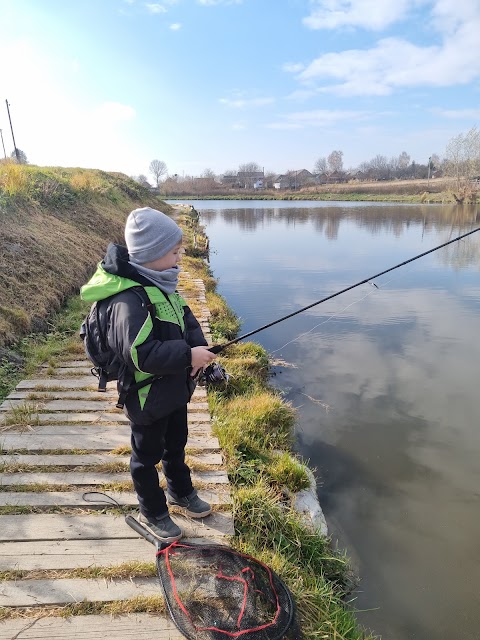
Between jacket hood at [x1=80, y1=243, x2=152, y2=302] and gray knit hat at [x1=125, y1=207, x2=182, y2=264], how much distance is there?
3.0 inches

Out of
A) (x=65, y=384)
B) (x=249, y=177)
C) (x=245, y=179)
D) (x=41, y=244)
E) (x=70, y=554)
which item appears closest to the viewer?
(x=70, y=554)

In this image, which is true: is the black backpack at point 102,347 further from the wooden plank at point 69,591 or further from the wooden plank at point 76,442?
the wooden plank at point 76,442

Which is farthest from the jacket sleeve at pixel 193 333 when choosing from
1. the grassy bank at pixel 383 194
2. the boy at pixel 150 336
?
the grassy bank at pixel 383 194

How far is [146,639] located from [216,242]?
20.8 metres

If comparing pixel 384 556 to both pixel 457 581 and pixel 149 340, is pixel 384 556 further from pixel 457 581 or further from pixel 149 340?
pixel 149 340

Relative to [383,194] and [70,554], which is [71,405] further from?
[383,194]

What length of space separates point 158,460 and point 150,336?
0.77 m

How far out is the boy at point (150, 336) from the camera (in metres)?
2.05

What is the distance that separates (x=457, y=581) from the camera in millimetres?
3232

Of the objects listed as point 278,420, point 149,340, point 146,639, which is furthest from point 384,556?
point 149,340

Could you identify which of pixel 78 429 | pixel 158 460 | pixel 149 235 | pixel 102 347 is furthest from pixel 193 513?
pixel 149 235

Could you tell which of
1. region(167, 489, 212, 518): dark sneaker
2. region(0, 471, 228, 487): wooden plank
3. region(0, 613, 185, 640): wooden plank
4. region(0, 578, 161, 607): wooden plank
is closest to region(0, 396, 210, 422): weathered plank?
region(0, 471, 228, 487): wooden plank

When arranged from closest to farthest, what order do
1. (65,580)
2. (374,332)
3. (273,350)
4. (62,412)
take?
(65,580), (62,412), (273,350), (374,332)

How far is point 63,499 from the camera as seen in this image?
2.77m
